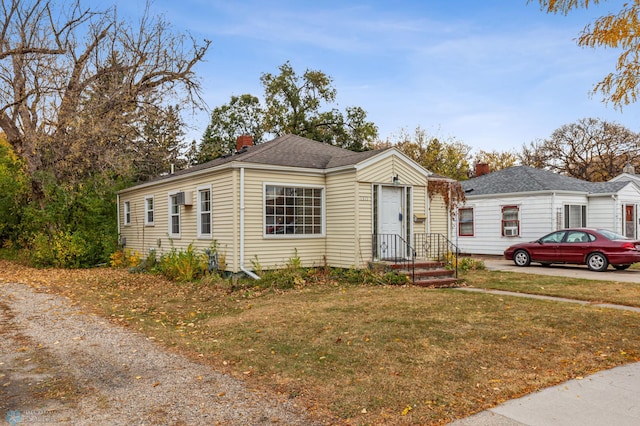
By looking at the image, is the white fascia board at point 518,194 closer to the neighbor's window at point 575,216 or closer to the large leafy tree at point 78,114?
the neighbor's window at point 575,216

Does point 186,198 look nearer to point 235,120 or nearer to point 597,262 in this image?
point 597,262

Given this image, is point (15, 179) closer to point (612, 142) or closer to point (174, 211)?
point (174, 211)

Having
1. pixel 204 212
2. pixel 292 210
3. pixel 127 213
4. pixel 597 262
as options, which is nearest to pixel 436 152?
pixel 597 262

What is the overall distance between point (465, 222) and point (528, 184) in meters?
3.51

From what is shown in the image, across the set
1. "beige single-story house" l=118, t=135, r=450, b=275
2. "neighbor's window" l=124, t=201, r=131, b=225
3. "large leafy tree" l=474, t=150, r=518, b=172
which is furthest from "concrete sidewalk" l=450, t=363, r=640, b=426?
"large leafy tree" l=474, t=150, r=518, b=172

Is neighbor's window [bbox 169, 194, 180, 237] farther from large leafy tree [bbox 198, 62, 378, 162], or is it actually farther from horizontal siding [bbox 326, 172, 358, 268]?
large leafy tree [bbox 198, 62, 378, 162]

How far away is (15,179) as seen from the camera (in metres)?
20.5

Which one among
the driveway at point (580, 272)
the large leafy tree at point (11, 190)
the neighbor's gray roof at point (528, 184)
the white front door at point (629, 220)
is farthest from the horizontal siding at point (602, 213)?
the large leafy tree at point (11, 190)

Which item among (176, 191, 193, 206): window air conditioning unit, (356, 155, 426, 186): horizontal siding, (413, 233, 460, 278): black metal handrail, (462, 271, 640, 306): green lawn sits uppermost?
(356, 155, 426, 186): horizontal siding

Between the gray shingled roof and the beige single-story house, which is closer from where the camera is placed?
the beige single-story house

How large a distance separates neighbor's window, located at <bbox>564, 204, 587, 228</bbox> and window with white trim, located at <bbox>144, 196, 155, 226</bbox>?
674 inches

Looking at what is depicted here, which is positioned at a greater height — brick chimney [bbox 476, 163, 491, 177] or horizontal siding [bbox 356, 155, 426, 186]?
brick chimney [bbox 476, 163, 491, 177]

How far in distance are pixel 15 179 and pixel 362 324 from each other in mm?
19410

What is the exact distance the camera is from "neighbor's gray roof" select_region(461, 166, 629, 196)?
67.2 ft
